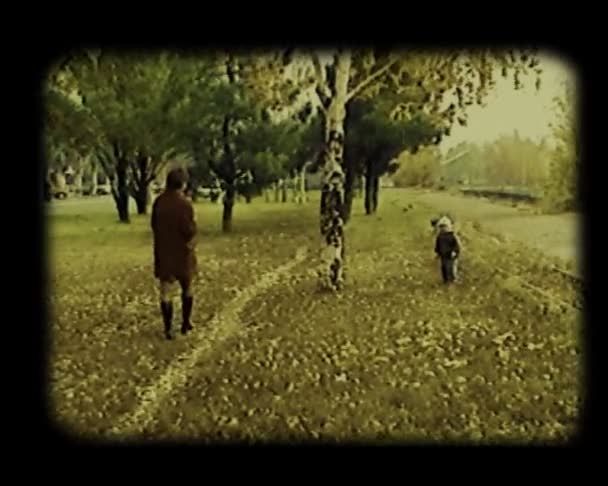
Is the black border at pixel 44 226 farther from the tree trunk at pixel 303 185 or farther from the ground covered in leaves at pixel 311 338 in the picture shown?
A: the tree trunk at pixel 303 185

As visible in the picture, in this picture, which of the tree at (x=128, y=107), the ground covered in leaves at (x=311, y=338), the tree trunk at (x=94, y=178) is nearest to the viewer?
the ground covered in leaves at (x=311, y=338)

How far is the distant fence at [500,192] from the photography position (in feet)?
9.53

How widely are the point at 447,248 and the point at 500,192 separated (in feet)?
0.91

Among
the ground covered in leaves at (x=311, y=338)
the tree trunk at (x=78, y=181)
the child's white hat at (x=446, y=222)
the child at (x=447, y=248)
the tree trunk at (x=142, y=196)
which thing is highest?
the tree trunk at (x=78, y=181)

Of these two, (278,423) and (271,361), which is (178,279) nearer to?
(271,361)

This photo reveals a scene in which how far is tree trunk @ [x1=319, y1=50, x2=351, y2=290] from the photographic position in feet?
9.59

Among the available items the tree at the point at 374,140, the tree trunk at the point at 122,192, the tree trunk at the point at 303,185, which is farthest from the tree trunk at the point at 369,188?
the tree trunk at the point at 122,192

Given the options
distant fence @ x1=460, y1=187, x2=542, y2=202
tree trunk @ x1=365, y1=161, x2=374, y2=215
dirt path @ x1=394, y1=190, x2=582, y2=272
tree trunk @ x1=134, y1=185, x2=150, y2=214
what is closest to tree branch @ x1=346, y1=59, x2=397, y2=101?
tree trunk @ x1=365, y1=161, x2=374, y2=215

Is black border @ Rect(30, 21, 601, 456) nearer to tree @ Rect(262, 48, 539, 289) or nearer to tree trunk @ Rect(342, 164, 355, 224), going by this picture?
tree @ Rect(262, 48, 539, 289)

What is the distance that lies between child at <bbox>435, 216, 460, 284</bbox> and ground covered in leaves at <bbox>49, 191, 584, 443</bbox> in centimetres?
4

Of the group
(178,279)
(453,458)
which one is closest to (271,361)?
(178,279)

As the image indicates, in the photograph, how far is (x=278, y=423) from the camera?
2.66 metres

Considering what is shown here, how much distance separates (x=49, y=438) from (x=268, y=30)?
154 centimetres

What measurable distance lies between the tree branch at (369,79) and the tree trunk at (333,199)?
0.03 metres
